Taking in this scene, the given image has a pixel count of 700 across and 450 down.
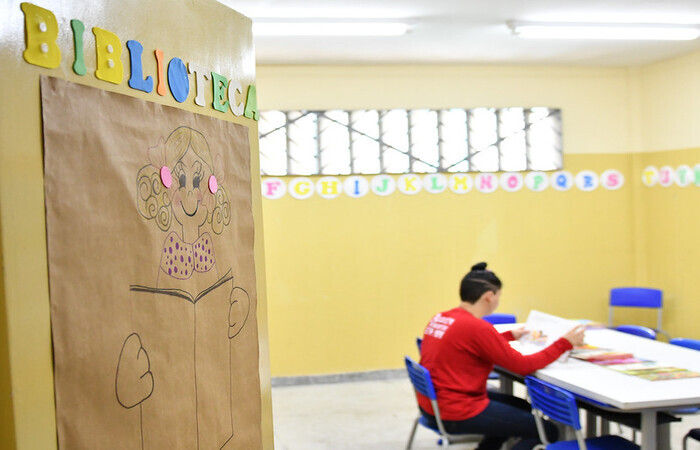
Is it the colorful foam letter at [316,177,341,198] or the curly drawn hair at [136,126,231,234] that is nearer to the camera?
the curly drawn hair at [136,126,231,234]

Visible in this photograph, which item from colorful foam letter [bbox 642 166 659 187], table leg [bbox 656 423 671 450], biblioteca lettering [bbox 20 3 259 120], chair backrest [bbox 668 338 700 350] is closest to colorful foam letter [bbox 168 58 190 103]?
biblioteca lettering [bbox 20 3 259 120]

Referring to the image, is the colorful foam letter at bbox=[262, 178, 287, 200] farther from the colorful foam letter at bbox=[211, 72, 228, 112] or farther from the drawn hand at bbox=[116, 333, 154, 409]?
the drawn hand at bbox=[116, 333, 154, 409]

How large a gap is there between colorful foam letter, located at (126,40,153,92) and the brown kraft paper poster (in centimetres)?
4

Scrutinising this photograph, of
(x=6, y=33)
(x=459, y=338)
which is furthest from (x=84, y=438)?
(x=459, y=338)

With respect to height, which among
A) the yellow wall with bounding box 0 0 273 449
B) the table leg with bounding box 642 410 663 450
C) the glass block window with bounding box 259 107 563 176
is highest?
the glass block window with bounding box 259 107 563 176

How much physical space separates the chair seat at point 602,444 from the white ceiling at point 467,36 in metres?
2.83

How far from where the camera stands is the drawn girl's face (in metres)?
1.68

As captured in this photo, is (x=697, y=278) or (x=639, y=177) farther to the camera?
(x=639, y=177)

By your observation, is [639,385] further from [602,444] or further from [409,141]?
[409,141]

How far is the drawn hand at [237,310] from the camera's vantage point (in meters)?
1.92

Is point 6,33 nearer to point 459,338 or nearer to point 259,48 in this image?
point 459,338

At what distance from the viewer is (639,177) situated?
21.7 ft

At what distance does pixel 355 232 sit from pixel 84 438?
16.2 feet

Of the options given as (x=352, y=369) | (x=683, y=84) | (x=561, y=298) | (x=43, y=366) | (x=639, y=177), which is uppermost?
(x=683, y=84)
